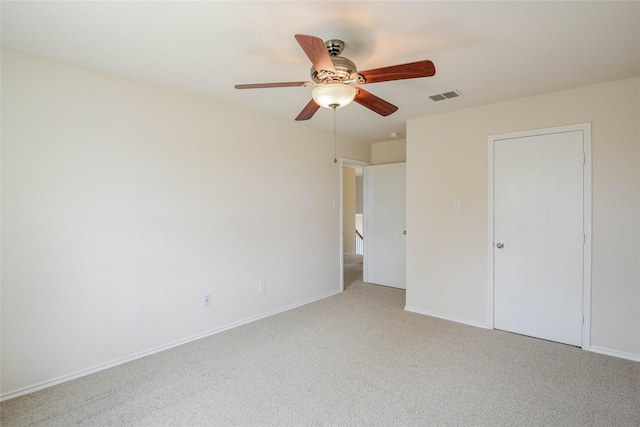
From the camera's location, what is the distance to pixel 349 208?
852 centimetres

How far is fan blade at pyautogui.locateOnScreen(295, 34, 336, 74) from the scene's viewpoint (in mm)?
1483

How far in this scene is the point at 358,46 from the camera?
2115mm

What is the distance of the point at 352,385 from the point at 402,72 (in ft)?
6.87

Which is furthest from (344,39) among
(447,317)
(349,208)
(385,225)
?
(349,208)

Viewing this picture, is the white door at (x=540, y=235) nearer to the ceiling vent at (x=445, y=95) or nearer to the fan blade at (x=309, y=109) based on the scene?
the ceiling vent at (x=445, y=95)

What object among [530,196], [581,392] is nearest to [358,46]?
[530,196]

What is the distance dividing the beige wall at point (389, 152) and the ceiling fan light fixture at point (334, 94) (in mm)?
3233

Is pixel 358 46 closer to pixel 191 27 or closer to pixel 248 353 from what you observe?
pixel 191 27

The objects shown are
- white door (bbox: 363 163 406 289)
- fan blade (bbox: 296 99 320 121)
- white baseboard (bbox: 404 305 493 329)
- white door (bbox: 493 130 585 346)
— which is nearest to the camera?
fan blade (bbox: 296 99 320 121)

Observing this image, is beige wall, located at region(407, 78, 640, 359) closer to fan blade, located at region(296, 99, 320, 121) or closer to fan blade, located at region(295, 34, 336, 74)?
fan blade, located at region(296, 99, 320, 121)

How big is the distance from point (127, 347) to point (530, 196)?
3.91m

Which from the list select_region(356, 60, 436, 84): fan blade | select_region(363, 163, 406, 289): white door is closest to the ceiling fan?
select_region(356, 60, 436, 84): fan blade

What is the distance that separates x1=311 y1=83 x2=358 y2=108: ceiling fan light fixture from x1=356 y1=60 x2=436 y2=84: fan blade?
0.40 feet

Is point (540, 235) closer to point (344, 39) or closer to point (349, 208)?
point (344, 39)
